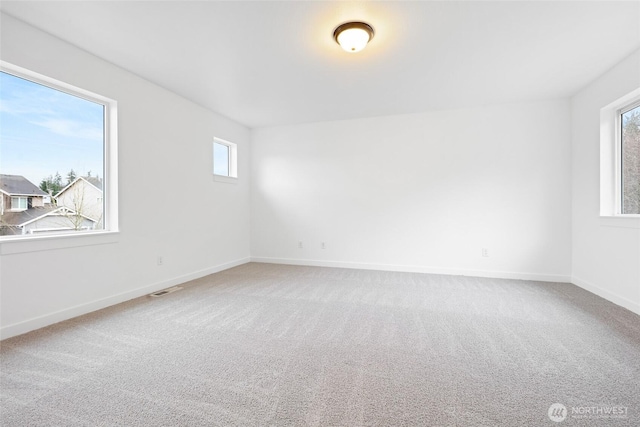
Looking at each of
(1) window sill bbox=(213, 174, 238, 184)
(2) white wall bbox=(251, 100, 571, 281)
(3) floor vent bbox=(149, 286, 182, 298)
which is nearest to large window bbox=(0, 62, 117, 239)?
(3) floor vent bbox=(149, 286, 182, 298)

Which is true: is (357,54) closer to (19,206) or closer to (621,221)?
(621,221)

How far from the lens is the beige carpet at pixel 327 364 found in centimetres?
140

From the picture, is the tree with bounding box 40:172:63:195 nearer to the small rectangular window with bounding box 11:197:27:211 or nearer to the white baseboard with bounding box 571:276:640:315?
the small rectangular window with bounding box 11:197:27:211

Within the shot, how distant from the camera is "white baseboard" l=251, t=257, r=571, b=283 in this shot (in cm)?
396

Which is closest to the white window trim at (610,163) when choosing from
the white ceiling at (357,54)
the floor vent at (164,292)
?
the white ceiling at (357,54)

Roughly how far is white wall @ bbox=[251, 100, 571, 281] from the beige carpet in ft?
4.00

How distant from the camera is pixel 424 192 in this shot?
4.49m

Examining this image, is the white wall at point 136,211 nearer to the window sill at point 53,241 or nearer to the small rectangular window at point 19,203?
the window sill at point 53,241

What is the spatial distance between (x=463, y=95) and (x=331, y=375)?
12.7 feet

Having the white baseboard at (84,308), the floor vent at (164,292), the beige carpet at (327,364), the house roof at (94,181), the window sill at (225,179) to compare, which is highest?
the window sill at (225,179)

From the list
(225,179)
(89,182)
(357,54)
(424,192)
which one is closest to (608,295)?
(424,192)

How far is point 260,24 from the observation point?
229 centimetres

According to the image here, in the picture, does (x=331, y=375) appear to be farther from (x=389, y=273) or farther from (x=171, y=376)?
(x=389, y=273)

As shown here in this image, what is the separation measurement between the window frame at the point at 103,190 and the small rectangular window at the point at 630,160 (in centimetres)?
561
